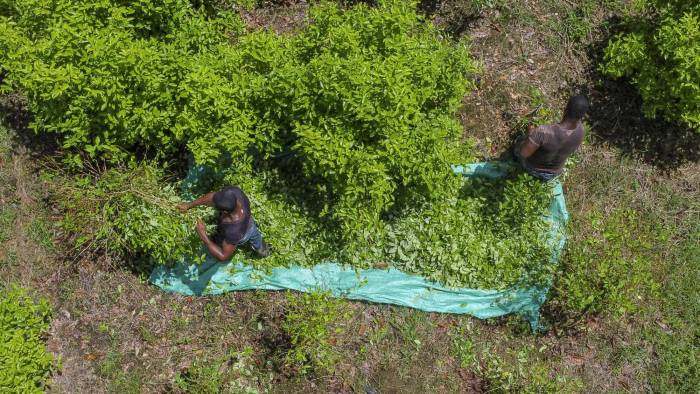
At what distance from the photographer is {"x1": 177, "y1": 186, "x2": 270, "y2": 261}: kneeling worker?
5633 millimetres

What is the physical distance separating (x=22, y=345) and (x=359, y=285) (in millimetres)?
3672

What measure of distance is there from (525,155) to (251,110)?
3.10m

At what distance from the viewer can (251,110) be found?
599 cm

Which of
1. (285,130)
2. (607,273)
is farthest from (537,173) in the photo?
(285,130)

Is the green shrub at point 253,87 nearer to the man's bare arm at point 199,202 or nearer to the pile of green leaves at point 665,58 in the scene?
the man's bare arm at point 199,202

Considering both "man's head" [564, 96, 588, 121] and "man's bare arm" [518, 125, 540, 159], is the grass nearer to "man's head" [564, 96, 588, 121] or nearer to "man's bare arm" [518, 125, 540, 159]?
"man's bare arm" [518, 125, 540, 159]

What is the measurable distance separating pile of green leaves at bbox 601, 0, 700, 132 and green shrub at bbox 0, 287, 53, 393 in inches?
290

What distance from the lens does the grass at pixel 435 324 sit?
654 centimetres

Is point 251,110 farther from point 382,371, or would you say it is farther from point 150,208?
point 382,371

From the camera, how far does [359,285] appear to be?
6.68m

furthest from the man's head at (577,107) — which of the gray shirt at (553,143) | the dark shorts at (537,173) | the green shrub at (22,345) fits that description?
the green shrub at (22,345)

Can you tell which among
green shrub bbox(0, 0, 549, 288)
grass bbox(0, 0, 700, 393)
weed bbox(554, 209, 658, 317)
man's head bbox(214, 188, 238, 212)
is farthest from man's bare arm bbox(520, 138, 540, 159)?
man's head bbox(214, 188, 238, 212)

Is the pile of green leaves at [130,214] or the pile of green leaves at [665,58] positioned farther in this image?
the pile of green leaves at [665,58]

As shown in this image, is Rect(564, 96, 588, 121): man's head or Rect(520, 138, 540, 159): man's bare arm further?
Rect(520, 138, 540, 159): man's bare arm
